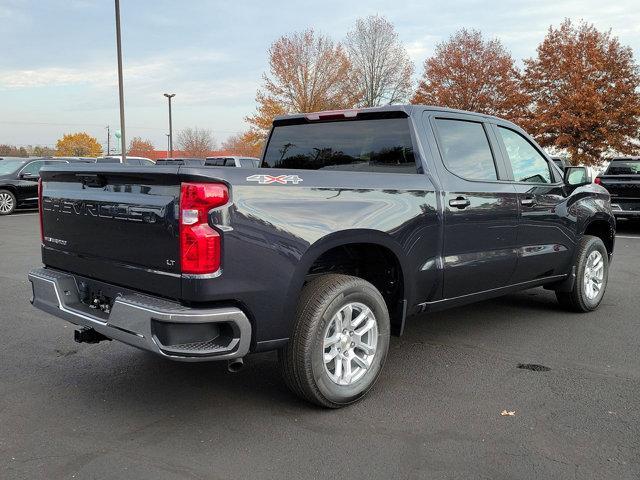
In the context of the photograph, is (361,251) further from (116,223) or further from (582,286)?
(582,286)

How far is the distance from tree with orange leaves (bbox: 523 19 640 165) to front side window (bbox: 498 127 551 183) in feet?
93.0

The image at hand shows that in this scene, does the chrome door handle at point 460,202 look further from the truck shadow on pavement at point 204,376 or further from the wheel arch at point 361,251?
the truck shadow on pavement at point 204,376

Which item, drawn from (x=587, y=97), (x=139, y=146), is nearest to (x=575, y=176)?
(x=587, y=97)

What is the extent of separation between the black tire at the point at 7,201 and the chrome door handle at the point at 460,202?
53.2 feet

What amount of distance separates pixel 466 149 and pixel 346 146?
0.92 m

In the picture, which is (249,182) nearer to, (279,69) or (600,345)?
(600,345)

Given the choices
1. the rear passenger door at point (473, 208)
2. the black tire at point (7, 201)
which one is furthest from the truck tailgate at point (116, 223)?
the black tire at point (7, 201)

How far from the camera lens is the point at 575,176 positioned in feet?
18.2

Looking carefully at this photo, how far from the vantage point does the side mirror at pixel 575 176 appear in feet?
18.1

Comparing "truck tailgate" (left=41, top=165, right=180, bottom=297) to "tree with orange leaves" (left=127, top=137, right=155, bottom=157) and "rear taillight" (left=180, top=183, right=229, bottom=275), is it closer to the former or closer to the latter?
"rear taillight" (left=180, top=183, right=229, bottom=275)

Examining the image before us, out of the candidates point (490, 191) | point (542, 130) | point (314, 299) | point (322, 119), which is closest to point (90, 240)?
point (314, 299)

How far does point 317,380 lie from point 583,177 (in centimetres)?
363

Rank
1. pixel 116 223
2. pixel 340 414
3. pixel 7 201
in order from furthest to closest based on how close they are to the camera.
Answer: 1. pixel 7 201
2. pixel 340 414
3. pixel 116 223

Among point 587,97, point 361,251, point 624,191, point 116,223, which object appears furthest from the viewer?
point 587,97
